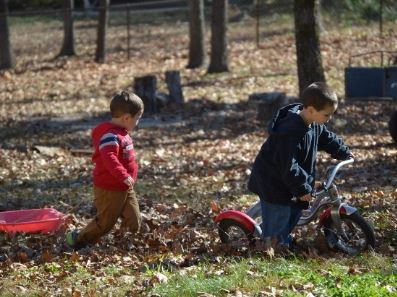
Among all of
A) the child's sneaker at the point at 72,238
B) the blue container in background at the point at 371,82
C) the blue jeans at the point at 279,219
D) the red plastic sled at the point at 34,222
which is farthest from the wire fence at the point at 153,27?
the blue jeans at the point at 279,219

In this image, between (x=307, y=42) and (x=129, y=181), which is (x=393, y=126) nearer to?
(x=307, y=42)

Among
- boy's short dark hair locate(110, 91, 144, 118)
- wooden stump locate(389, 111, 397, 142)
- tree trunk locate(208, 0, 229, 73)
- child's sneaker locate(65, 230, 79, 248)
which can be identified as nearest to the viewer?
boy's short dark hair locate(110, 91, 144, 118)

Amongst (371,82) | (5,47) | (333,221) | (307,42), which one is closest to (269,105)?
(307,42)

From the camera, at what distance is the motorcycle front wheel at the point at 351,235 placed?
7.52m

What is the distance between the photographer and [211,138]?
1566cm

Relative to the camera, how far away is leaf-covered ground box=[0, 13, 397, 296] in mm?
7777

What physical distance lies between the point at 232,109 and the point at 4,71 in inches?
429

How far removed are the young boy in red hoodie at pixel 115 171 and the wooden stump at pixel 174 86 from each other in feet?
34.8

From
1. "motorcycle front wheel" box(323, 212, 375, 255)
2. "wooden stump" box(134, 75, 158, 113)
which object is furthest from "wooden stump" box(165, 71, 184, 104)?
"motorcycle front wheel" box(323, 212, 375, 255)

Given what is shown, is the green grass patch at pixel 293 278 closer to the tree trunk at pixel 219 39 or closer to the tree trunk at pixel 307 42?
the tree trunk at pixel 307 42

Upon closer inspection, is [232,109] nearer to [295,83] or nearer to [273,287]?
[295,83]

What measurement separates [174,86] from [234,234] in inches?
437

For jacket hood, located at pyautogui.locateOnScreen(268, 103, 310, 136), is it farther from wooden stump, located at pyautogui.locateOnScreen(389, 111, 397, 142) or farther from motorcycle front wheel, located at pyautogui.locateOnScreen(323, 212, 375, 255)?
wooden stump, located at pyautogui.locateOnScreen(389, 111, 397, 142)

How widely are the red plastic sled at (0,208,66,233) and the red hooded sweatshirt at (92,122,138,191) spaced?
37.4 inches
